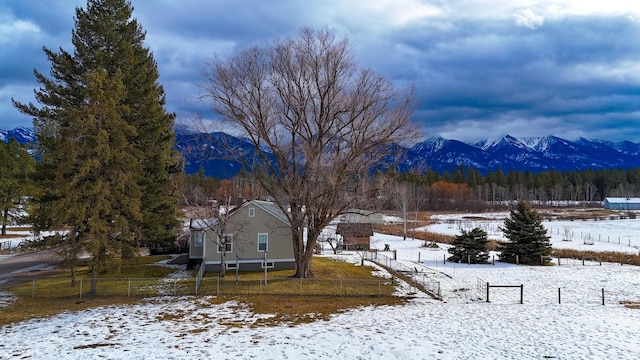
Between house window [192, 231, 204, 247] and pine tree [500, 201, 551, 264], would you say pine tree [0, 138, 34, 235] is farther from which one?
pine tree [500, 201, 551, 264]

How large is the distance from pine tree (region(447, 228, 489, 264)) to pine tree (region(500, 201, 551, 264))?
2.16m

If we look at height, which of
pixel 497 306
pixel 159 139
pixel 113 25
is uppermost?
pixel 113 25

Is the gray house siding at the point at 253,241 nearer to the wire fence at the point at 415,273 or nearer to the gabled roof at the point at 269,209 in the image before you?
the gabled roof at the point at 269,209

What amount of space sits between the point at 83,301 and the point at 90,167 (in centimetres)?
675

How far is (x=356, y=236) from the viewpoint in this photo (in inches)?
2013

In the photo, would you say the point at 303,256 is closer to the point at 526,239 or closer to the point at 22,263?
the point at 526,239

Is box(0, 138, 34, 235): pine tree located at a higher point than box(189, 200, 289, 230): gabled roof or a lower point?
higher

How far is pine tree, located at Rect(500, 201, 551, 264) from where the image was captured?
38.0 meters

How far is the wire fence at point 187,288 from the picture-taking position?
74.9 ft

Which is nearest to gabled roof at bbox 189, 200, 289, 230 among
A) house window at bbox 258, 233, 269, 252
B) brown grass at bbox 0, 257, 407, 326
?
house window at bbox 258, 233, 269, 252

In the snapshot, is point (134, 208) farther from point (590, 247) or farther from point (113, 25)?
point (590, 247)

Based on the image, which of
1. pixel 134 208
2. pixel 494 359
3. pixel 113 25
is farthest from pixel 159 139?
pixel 494 359

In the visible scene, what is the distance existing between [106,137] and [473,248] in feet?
103

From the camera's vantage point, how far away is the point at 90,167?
2178cm
